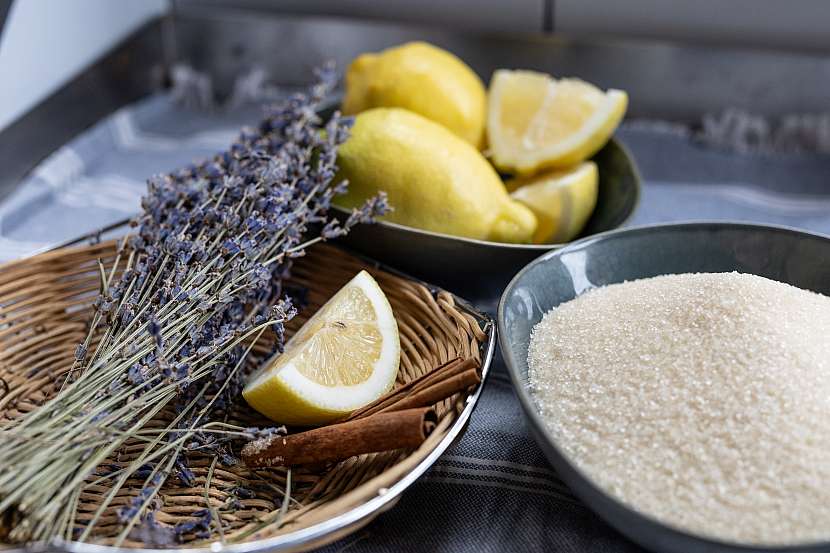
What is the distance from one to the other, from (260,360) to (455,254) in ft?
0.65

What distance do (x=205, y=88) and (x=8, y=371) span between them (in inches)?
29.7

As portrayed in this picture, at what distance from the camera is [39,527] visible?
498 millimetres

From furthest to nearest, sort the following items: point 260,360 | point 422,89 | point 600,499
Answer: point 422,89
point 260,360
point 600,499

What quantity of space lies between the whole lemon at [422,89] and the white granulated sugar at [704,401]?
33 centimetres

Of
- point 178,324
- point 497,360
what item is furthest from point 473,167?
point 178,324

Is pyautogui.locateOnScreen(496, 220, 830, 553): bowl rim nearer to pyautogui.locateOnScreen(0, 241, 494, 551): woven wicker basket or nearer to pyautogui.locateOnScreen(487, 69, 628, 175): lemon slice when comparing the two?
pyautogui.locateOnScreen(0, 241, 494, 551): woven wicker basket

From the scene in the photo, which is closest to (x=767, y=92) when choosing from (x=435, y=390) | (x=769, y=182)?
(x=769, y=182)

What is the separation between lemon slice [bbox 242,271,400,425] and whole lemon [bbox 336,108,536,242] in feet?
0.37

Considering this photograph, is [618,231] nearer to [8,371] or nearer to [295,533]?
[295,533]

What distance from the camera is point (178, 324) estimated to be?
63 centimetres

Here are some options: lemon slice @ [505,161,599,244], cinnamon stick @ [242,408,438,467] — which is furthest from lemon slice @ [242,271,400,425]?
lemon slice @ [505,161,599,244]

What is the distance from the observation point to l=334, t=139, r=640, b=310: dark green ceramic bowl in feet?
2.45

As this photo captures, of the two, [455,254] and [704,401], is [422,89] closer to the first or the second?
[455,254]

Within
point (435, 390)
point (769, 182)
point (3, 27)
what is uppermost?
point (3, 27)
